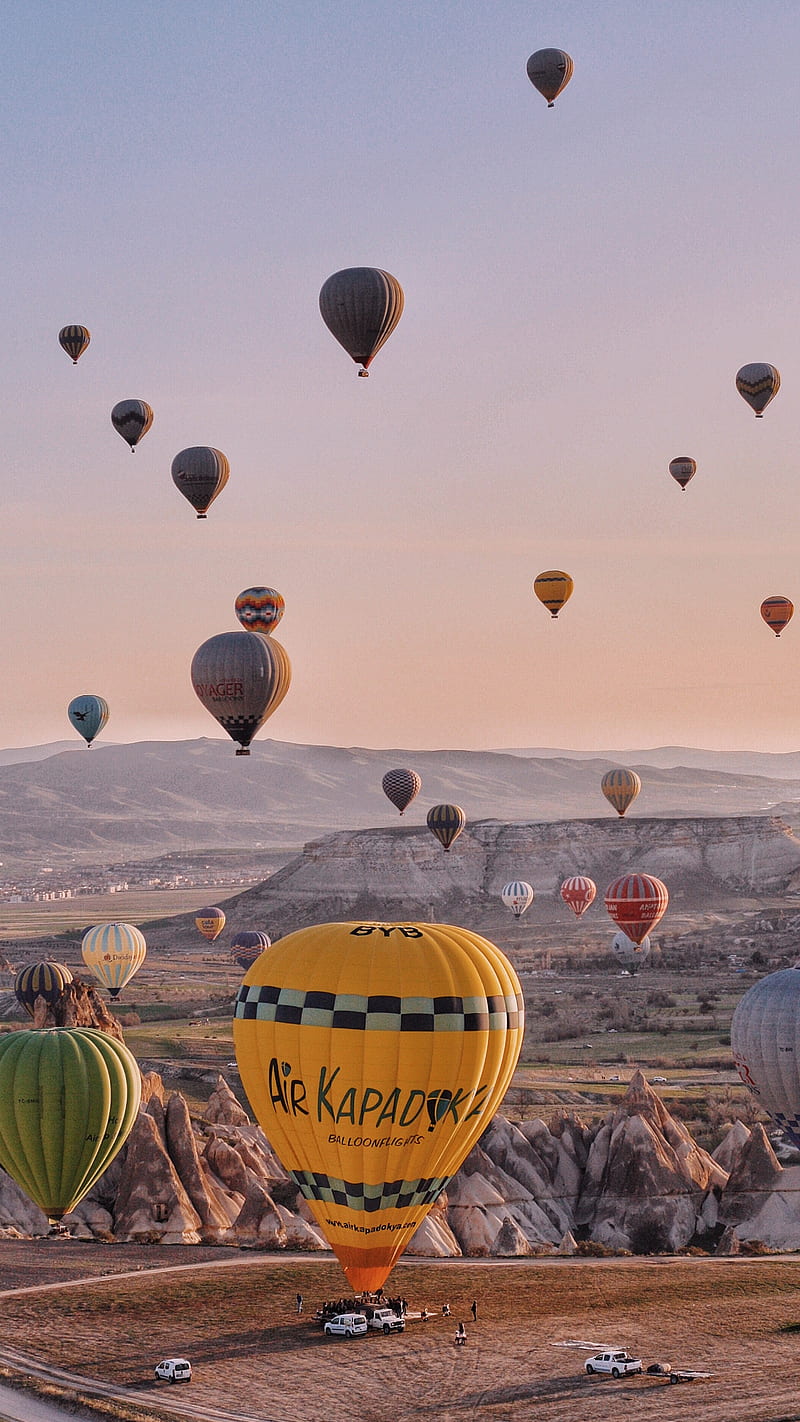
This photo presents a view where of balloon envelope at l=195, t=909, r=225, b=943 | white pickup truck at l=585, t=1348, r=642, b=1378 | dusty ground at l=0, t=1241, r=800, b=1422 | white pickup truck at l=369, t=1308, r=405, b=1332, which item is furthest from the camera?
balloon envelope at l=195, t=909, r=225, b=943

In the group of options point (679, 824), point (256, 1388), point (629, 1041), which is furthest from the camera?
point (679, 824)

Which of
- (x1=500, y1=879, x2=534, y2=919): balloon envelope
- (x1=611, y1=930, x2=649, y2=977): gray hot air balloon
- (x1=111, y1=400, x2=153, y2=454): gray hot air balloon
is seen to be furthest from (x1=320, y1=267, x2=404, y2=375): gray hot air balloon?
(x1=500, y1=879, x2=534, y2=919): balloon envelope

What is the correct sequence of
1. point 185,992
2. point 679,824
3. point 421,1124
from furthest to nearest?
1. point 679,824
2. point 185,992
3. point 421,1124

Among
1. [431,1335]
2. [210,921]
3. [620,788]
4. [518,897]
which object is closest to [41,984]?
[431,1335]

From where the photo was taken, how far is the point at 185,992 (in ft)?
367

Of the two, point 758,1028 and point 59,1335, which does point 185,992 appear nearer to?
point 758,1028

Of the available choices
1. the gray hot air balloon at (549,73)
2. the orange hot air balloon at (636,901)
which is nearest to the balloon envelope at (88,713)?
the orange hot air balloon at (636,901)

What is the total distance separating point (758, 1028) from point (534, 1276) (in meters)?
11.8

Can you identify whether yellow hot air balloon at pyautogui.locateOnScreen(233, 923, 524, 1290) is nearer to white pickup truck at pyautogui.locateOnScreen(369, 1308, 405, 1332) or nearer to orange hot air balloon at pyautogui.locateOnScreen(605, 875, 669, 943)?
white pickup truck at pyautogui.locateOnScreen(369, 1308, 405, 1332)

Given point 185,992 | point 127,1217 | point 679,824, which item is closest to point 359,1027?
point 127,1217

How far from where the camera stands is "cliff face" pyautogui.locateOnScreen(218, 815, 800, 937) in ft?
516

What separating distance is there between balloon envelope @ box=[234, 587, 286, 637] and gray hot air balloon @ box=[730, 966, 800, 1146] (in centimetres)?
3020

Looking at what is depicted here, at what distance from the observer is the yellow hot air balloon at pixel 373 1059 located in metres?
29.5

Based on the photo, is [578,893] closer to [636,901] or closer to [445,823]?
[445,823]
